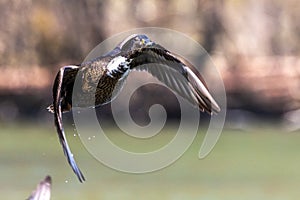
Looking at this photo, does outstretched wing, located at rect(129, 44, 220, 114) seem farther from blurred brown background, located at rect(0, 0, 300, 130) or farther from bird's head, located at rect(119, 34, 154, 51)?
blurred brown background, located at rect(0, 0, 300, 130)

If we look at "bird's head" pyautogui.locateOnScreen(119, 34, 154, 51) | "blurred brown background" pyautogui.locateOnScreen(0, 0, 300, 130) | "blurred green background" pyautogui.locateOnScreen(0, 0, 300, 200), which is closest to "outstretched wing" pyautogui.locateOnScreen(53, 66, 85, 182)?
"bird's head" pyautogui.locateOnScreen(119, 34, 154, 51)

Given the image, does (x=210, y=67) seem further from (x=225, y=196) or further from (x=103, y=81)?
(x=103, y=81)

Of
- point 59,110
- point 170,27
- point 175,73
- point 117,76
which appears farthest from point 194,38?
point 59,110

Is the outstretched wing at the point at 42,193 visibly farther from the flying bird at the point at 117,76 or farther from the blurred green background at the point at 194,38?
the blurred green background at the point at 194,38

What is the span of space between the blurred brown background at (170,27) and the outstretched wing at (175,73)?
1101cm

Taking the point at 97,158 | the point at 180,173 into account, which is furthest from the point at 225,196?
the point at 97,158

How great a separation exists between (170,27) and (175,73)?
37.1 feet

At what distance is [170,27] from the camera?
1744cm

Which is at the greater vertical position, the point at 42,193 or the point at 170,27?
the point at 170,27

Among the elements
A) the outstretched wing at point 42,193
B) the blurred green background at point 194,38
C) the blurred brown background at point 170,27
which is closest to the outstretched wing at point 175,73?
the outstretched wing at point 42,193

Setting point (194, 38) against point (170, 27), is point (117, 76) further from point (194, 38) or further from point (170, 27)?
point (194, 38)

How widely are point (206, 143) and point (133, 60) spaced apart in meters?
9.08

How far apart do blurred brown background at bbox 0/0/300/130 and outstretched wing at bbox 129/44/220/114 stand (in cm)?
1101

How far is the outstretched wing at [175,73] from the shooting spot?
5859 mm
